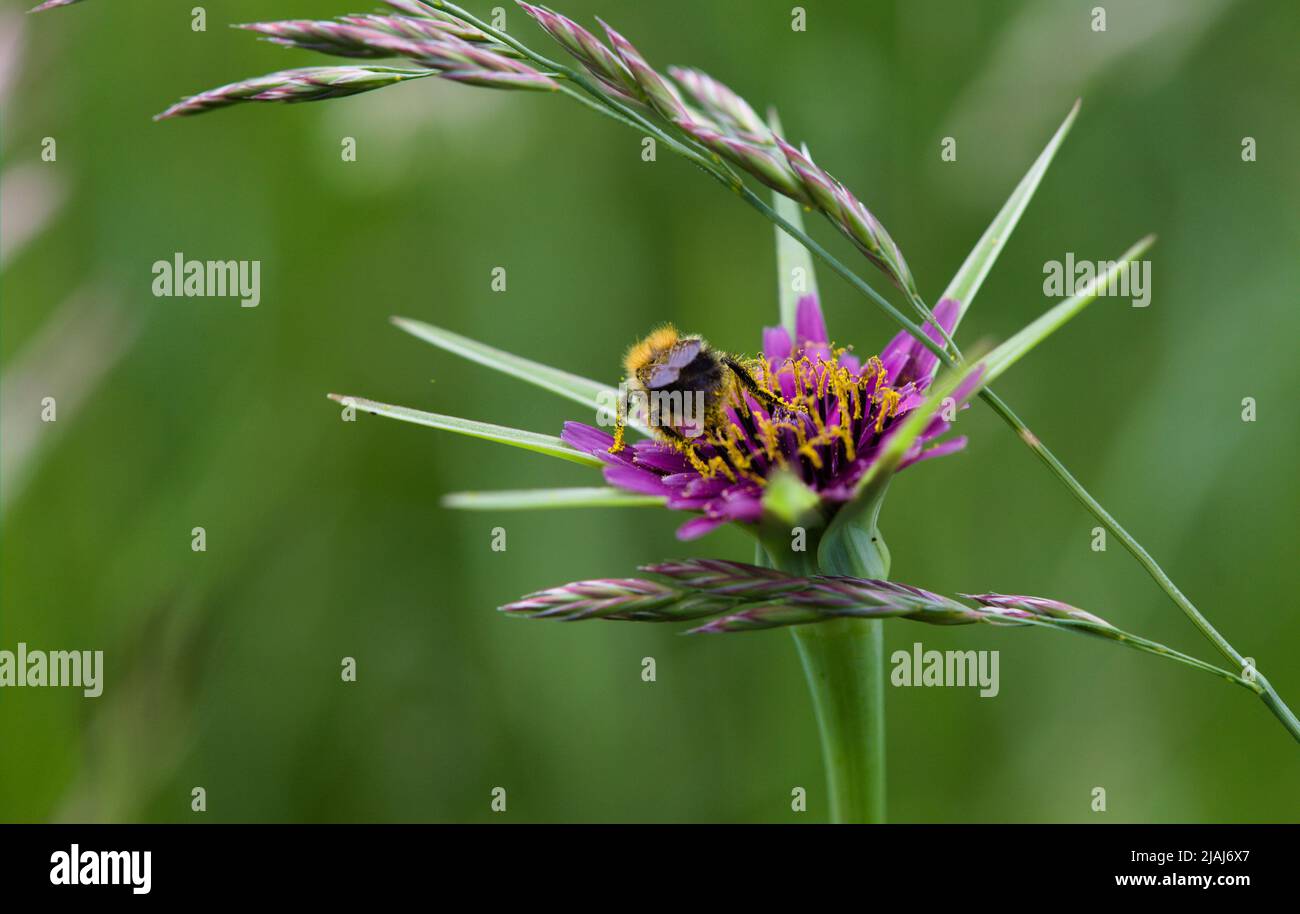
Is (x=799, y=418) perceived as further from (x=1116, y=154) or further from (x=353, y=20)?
(x=1116, y=154)

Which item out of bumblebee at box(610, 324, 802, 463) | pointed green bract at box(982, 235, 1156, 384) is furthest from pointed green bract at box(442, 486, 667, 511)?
pointed green bract at box(982, 235, 1156, 384)

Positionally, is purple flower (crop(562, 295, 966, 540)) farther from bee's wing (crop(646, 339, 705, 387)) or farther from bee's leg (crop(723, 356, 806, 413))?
bee's wing (crop(646, 339, 705, 387))

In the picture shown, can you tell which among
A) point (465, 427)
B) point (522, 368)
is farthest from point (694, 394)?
point (465, 427)

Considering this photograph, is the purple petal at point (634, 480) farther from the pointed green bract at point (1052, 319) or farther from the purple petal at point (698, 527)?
the pointed green bract at point (1052, 319)

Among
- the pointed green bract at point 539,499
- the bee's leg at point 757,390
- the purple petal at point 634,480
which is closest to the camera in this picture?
the pointed green bract at point 539,499

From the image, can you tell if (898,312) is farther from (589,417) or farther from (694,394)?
(589,417)

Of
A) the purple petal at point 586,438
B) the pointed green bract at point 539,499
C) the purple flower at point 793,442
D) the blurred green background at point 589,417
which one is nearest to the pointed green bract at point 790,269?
the purple flower at point 793,442
